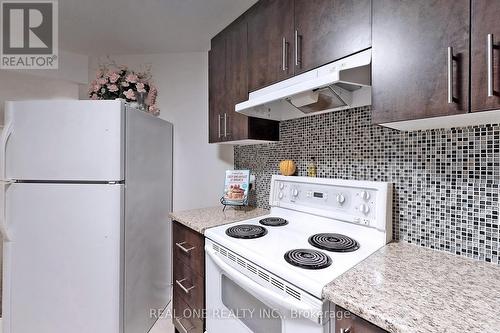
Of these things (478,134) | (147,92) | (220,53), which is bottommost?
(478,134)

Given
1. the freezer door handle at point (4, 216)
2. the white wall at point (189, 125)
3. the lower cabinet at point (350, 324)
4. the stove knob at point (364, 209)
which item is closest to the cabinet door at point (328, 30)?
the stove knob at point (364, 209)

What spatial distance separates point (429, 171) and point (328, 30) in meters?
0.77

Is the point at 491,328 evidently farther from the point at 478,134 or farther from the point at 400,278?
the point at 478,134

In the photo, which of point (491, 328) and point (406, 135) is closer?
point (491, 328)

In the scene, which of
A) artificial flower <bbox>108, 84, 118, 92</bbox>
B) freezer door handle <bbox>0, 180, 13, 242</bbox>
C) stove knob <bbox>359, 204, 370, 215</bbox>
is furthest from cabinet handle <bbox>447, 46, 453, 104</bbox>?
freezer door handle <bbox>0, 180, 13, 242</bbox>

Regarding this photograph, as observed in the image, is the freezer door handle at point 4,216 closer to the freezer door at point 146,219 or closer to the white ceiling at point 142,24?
the freezer door at point 146,219

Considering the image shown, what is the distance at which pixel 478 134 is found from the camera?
36.0 inches

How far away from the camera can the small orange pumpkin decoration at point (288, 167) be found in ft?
5.22

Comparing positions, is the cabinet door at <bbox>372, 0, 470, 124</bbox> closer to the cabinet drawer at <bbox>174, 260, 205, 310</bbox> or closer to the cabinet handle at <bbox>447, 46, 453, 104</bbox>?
the cabinet handle at <bbox>447, 46, 453, 104</bbox>

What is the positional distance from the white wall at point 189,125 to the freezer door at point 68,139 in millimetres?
828

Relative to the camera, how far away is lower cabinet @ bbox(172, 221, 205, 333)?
1380 mm

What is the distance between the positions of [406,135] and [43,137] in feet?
6.87

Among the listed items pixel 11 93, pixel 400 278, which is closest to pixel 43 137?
pixel 11 93

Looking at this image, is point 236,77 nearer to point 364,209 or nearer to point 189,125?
point 189,125
